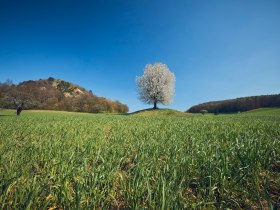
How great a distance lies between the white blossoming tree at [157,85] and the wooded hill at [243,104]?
→ 2247 cm

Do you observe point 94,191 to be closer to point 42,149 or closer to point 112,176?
point 112,176

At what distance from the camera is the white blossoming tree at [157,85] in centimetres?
5512

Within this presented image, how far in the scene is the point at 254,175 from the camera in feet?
9.54

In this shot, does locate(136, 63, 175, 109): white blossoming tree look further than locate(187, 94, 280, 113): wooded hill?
No

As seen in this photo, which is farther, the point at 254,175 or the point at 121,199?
the point at 254,175

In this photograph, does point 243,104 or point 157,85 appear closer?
point 157,85

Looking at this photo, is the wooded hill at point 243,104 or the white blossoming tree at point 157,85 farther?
the wooded hill at point 243,104

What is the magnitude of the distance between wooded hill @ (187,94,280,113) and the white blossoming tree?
73.7 ft

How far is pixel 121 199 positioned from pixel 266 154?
10.3 feet

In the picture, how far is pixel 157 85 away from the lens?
55.3 m

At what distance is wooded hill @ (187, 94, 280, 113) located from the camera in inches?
2473

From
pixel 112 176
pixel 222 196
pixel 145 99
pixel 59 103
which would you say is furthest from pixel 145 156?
pixel 59 103

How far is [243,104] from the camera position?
67.3 m

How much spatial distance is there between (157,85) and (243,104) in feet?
118
